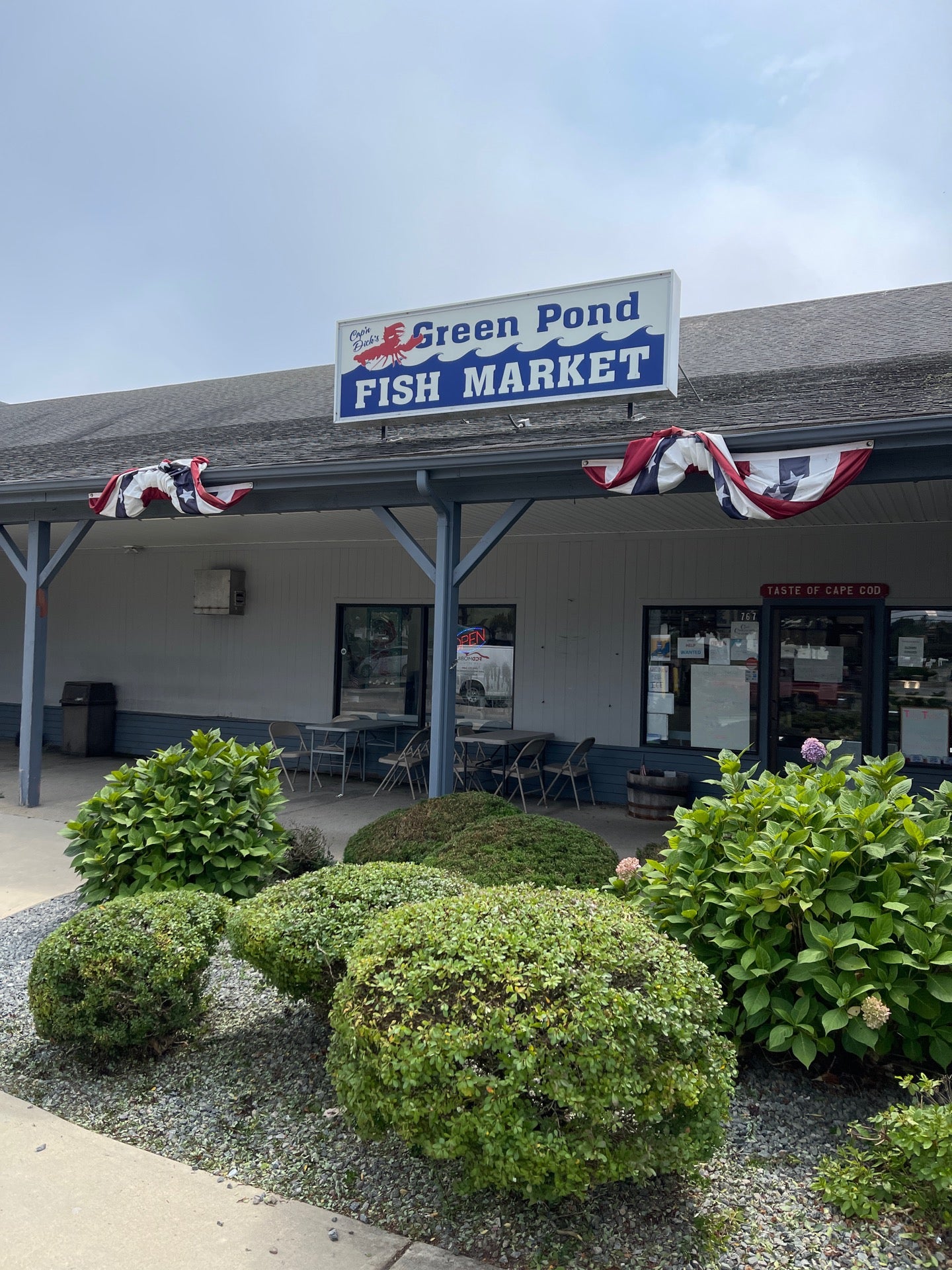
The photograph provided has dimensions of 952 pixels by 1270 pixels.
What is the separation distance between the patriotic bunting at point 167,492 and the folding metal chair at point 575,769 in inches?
167

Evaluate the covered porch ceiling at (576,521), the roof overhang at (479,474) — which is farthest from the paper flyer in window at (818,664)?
the roof overhang at (479,474)

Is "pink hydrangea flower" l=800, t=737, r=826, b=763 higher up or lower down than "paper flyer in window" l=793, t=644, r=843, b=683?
lower down

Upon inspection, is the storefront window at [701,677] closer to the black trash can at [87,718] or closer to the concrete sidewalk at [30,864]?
the concrete sidewalk at [30,864]

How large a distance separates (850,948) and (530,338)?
5.57 m

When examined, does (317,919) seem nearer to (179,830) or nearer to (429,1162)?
(429,1162)

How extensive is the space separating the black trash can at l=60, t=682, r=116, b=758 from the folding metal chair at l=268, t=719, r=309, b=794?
284 cm

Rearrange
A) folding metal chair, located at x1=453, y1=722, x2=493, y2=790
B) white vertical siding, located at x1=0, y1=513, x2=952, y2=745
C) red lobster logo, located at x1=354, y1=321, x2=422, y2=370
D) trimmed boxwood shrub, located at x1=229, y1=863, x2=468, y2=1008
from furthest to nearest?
folding metal chair, located at x1=453, y1=722, x2=493, y2=790
white vertical siding, located at x1=0, y1=513, x2=952, y2=745
red lobster logo, located at x1=354, y1=321, x2=422, y2=370
trimmed boxwood shrub, located at x1=229, y1=863, x2=468, y2=1008

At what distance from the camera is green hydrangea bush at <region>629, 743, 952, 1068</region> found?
309cm

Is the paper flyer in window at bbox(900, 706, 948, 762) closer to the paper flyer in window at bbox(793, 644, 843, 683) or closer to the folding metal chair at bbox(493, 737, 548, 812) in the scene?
the paper flyer in window at bbox(793, 644, 843, 683)

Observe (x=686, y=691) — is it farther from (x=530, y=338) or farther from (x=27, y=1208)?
(x=27, y=1208)

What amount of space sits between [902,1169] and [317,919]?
2065 millimetres

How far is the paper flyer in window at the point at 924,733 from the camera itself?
852 centimetres

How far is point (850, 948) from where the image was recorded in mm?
3135

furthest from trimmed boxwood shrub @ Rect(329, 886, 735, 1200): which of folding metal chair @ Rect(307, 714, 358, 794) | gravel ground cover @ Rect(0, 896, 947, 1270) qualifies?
folding metal chair @ Rect(307, 714, 358, 794)
